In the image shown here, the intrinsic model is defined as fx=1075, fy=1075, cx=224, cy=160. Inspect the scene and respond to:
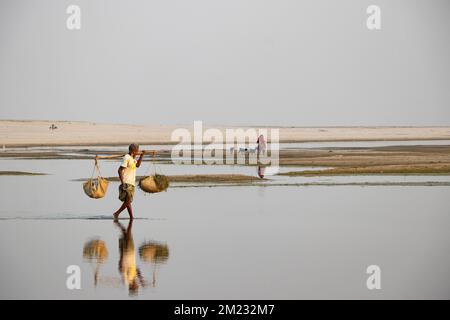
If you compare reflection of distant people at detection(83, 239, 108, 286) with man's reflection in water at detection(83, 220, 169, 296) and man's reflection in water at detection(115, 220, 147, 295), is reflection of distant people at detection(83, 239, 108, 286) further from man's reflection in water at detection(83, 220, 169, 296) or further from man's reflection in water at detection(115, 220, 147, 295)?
man's reflection in water at detection(115, 220, 147, 295)

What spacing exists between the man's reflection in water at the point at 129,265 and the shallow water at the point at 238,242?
0.05 meters

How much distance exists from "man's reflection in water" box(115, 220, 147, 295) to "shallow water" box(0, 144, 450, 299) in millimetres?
53

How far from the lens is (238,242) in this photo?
1795cm

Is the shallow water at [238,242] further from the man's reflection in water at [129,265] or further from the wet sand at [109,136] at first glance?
the wet sand at [109,136]

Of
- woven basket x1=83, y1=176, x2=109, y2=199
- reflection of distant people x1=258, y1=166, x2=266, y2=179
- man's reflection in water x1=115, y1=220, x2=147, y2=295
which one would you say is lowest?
man's reflection in water x1=115, y1=220, x2=147, y2=295

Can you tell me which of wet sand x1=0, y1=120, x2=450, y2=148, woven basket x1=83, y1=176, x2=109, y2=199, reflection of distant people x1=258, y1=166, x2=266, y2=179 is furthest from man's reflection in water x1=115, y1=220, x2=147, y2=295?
wet sand x1=0, y1=120, x2=450, y2=148

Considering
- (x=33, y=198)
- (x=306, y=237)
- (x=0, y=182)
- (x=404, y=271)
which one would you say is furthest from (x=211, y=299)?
(x=0, y=182)

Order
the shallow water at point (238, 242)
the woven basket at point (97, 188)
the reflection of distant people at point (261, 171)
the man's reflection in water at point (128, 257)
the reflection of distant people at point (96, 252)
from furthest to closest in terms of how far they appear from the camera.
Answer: the reflection of distant people at point (261, 171) → the woven basket at point (97, 188) → the reflection of distant people at point (96, 252) → the man's reflection in water at point (128, 257) → the shallow water at point (238, 242)

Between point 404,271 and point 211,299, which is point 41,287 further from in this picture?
point 404,271

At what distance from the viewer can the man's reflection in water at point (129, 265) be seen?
553 inches

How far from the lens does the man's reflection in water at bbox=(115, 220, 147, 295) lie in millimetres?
14034

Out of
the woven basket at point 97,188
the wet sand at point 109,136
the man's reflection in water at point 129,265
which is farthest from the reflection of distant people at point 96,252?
the wet sand at point 109,136

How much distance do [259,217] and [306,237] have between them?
3.21 metres

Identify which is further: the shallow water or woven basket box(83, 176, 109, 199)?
woven basket box(83, 176, 109, 199)
